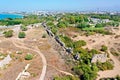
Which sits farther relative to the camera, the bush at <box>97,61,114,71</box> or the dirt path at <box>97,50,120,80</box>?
the bush at <box>97,61,114,71</box>

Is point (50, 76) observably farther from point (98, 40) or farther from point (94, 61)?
Answer: point (98, 40)

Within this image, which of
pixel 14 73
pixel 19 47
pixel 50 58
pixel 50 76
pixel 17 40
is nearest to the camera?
pixel 50 76

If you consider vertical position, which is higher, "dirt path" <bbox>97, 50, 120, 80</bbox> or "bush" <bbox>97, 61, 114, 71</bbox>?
"bush" <bbox>97, 61, 114, 71</bbox>

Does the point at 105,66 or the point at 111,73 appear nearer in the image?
the point at 111,73

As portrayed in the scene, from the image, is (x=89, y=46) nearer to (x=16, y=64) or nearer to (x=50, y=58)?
(x=50, y=58)

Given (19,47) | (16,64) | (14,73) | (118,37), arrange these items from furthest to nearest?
(118,37), (19,47), (16,64), (14,73)

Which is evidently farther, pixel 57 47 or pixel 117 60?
pixel 57 47

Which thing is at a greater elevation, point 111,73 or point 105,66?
point 105,66

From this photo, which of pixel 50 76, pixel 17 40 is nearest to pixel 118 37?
pixel 17 40

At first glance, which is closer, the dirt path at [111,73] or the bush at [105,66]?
the dirt path at [111,73]

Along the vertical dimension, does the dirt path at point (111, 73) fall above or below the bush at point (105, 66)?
below
